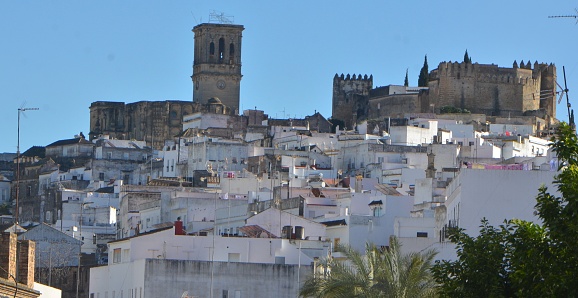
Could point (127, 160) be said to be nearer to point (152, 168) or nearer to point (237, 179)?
point (152, 168)

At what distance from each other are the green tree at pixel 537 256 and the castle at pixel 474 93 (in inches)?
4066

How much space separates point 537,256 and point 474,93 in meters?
111

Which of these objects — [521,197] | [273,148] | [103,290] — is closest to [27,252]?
[521,197]

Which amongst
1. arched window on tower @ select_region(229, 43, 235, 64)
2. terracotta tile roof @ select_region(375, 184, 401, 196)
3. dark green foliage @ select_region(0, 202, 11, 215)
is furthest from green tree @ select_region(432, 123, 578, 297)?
arched window on tower @ select_region(229, 43, 235, 64)

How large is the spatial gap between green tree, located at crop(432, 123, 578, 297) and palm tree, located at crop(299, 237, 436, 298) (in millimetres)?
9551

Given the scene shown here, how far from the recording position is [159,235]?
53.3m

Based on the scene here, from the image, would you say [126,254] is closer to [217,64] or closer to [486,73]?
[486,73]

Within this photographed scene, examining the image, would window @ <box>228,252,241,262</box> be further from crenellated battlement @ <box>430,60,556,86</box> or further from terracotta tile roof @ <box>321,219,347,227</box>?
crenellated battlement @ <box>430,60,556,86</box>

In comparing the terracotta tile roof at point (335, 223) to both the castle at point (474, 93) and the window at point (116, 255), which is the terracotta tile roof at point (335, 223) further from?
the castle at point (474, 93)

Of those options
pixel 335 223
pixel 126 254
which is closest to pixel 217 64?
pixel 335 223

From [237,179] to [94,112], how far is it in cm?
5418

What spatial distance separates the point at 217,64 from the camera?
145m

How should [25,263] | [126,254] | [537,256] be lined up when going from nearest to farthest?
[537,256]
[25,263]
[126,254]

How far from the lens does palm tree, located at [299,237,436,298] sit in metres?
38.4
